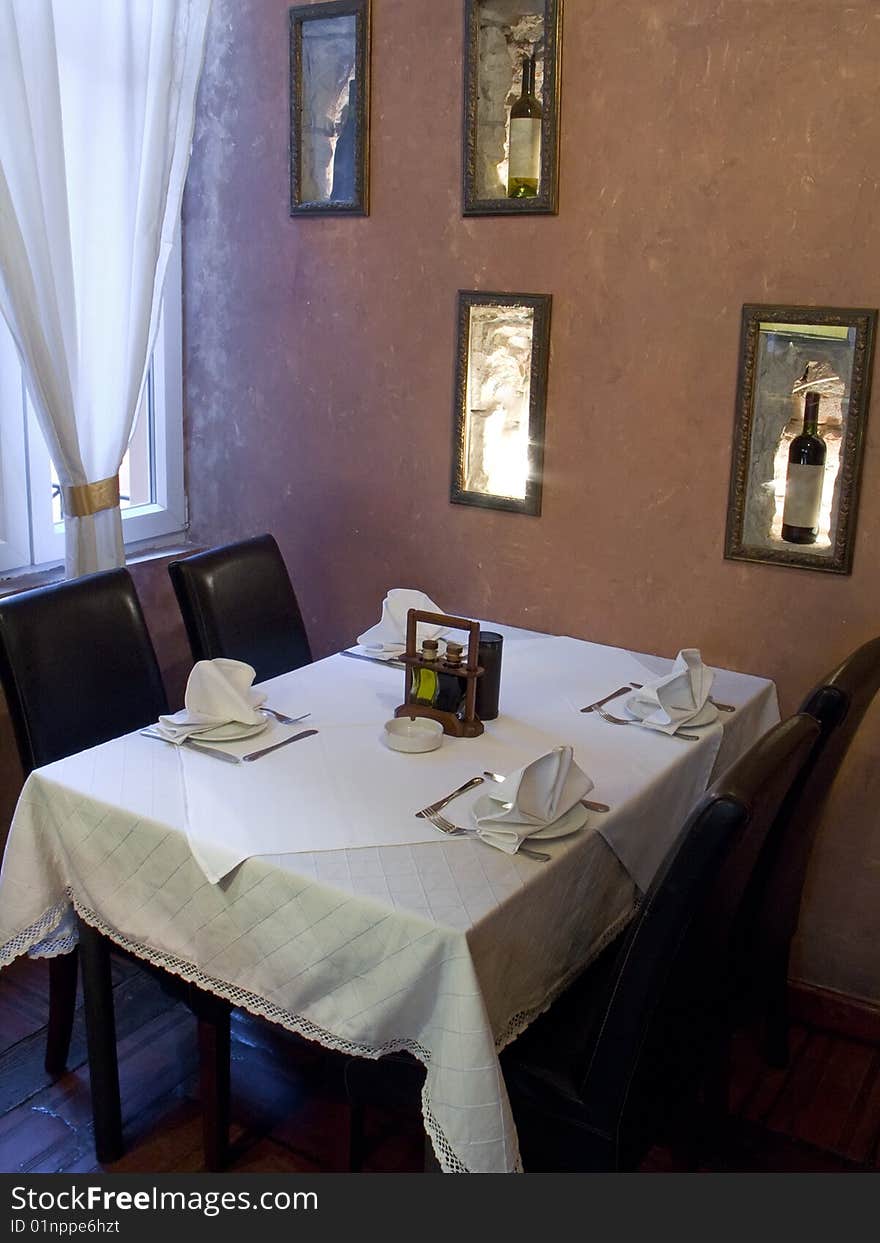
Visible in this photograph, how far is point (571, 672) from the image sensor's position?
2.52 m

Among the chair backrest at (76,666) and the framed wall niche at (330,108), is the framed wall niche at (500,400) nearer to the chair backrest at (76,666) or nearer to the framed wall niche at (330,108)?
the framed wall niche at (330,108)

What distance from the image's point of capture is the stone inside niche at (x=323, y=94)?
2830 mm

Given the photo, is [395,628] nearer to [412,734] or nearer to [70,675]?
[412,734]

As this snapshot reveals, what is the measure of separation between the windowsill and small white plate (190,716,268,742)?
734mm

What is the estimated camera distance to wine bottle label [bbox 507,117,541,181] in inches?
103

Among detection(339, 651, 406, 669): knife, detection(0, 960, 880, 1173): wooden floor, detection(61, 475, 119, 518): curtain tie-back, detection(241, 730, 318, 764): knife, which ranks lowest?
detection(0, 960, 880, 1173): wooden floor

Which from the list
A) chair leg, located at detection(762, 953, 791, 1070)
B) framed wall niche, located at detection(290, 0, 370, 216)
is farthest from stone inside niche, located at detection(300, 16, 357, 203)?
chair leg, located at detection(762, 953, 791, 1070)

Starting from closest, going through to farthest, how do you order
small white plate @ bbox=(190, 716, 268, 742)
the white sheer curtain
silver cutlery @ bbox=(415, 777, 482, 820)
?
silver cutlery @ bbox=(415, 777, 482, 820)
small white plate @ bbox=(190, 716, 268, 742)
the white sheer curtain

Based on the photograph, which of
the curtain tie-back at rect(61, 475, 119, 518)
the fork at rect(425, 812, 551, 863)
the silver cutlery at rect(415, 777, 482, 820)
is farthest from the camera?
the curtain tie-back at rect(61, 475, 119, 518)

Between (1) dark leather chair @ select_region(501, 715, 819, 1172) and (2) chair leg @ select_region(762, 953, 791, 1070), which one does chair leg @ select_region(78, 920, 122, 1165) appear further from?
(2) chair leg @ select_region(762, 953, 791, 1070)

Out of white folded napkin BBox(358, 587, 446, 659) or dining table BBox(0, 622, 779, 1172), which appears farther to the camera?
white folded napkin BBox(358, 587, 446, 659)

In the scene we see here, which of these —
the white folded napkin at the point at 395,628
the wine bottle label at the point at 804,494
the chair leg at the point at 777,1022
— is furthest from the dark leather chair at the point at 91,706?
the wine bottle label at the point at 804,494

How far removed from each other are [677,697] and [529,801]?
569 mm

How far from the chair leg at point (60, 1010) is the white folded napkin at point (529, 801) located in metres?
0.93
